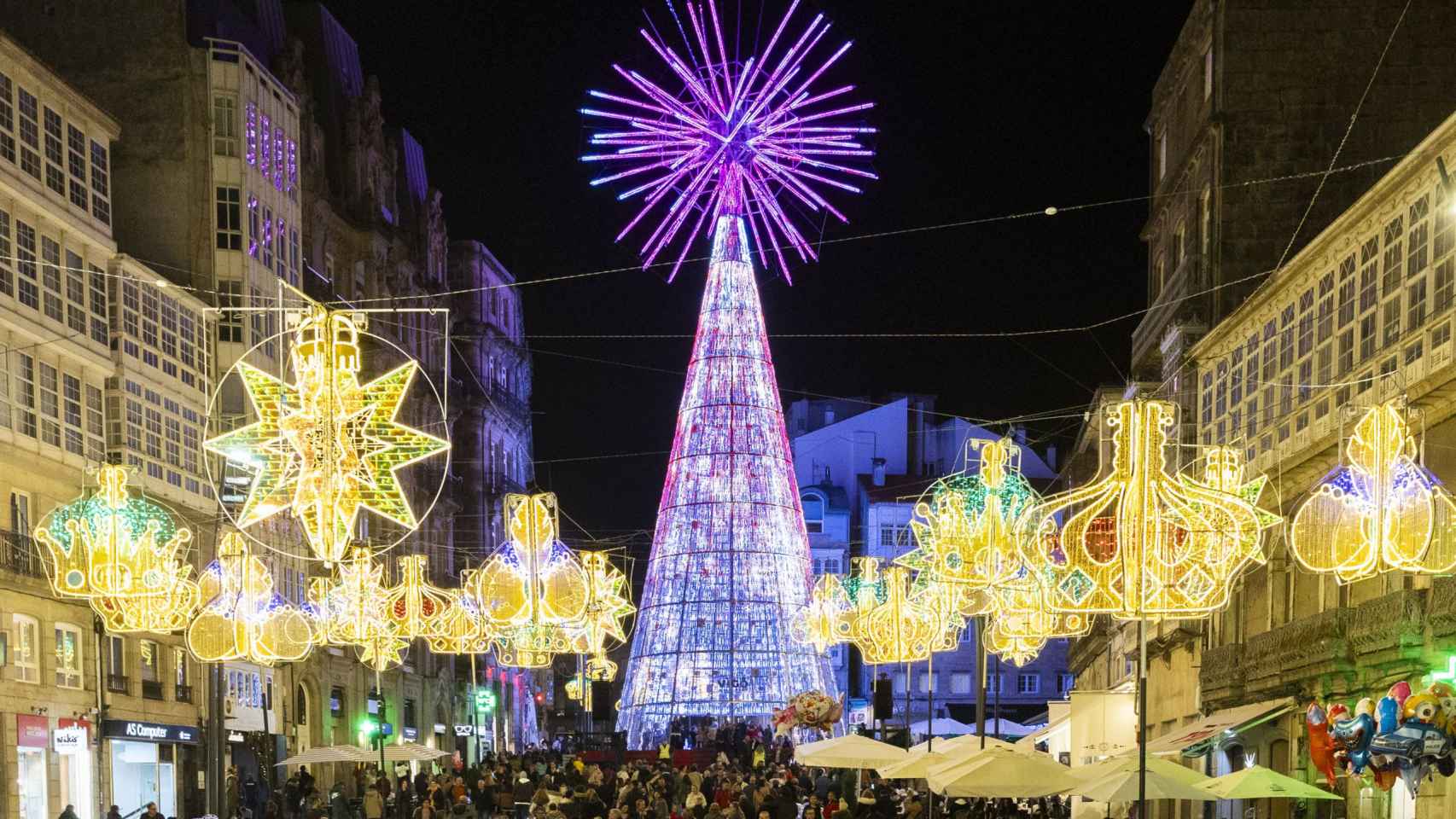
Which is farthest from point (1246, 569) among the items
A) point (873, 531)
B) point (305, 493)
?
point (873, 531)

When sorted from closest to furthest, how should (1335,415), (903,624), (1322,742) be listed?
(1322,742) → (1335,415) → (903,624)

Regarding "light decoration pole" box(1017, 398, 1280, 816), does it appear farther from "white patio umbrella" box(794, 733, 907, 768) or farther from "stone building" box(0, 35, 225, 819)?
"stone building" box(0, 35, 225, 819)

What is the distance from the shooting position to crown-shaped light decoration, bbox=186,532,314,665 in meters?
28.6

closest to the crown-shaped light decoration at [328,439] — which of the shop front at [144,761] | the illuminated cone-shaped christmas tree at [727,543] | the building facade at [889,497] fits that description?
the shop front at [144,761]

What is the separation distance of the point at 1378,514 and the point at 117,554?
17.6m

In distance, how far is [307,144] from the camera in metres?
59.1

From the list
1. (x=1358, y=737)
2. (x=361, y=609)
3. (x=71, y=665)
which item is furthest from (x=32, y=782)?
(x=1358, y=737)

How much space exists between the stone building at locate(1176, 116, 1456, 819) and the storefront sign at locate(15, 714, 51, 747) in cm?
2184

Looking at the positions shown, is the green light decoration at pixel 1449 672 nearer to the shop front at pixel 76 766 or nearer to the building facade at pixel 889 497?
the shop front at pixel 76 766

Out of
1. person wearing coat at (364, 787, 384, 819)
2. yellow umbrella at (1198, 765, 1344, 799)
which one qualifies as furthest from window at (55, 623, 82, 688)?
yellow umbrella at (1198, 765, 1344, 799)

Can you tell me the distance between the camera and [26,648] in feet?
118

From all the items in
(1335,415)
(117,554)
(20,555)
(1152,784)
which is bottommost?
(1152,784)

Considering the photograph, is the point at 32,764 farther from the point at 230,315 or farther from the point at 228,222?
the point at 228,222

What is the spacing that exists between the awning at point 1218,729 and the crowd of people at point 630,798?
243cm
